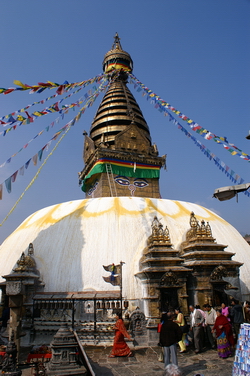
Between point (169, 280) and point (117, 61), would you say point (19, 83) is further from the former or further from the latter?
point (117, 61)

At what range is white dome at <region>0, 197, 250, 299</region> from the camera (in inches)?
444

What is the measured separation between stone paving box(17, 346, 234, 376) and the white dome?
3530 millimetres

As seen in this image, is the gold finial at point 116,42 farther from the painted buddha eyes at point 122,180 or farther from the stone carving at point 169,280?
the stone carving at point 169,280

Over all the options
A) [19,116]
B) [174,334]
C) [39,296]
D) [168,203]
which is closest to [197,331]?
[174,334]

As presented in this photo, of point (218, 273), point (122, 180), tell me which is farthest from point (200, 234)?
point (122, 180)

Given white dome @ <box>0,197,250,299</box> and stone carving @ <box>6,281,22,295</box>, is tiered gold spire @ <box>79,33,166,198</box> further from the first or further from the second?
stone carving @ <box>6,281,22,295</box>

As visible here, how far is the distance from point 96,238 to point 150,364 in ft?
20.5

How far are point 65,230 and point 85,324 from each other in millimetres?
4504

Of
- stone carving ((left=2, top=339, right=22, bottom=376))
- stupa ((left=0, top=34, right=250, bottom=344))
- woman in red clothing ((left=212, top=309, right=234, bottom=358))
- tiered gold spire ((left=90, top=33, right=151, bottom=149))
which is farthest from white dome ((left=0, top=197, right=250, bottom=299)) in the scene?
tiered gold spire ((left=90, top=33, right=151, bottom=149))

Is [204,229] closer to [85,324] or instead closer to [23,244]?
[85,324]

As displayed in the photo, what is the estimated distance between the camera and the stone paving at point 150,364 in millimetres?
6088

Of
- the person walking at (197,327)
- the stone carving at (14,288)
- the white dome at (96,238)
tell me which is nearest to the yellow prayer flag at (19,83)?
the white dome at (96,238)

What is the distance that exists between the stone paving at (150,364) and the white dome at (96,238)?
11.6 feet

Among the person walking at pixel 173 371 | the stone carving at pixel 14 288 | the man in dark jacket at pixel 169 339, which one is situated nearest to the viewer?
the person walking at pixel 173 371
